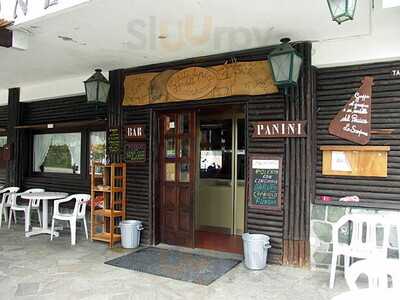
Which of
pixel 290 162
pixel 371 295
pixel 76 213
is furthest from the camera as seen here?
pixel 76 213

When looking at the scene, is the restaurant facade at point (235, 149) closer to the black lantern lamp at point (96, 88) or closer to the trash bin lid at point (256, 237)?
the trash bin lid at point (256, 237)

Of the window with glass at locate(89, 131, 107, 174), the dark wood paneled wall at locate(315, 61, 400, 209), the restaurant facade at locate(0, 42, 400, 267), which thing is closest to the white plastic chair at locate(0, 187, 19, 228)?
the restaurant facade at locate(0, 42, 400, 267)

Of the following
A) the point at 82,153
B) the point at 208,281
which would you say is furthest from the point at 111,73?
the point at 208,281

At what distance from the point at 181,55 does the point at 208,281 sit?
294cm

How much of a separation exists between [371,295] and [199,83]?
3.61 meters

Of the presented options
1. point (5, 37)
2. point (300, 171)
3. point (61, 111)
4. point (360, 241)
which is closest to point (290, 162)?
point (300, 171)

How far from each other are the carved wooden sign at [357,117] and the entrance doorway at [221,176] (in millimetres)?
1973

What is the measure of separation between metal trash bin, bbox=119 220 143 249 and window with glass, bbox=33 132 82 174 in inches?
82.3

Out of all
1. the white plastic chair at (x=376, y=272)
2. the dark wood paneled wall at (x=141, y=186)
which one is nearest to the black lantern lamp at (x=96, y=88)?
the dark wood paneled wall at (x=141, y=186)

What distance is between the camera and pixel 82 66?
18.4 ft

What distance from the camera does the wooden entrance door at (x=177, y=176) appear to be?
204 inches

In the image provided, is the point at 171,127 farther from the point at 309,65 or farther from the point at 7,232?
the point at 7,232

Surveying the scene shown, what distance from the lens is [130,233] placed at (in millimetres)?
5141

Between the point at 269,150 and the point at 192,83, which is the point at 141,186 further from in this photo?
the point at 269,150
